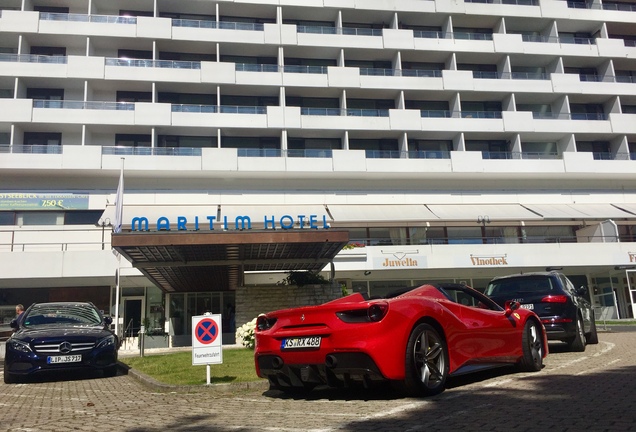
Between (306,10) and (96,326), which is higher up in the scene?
(306,10)

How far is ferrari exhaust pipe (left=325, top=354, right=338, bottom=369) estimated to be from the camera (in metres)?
5.66

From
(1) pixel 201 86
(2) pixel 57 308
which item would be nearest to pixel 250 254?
(2) pixel 57 308

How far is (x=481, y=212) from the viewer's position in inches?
1398

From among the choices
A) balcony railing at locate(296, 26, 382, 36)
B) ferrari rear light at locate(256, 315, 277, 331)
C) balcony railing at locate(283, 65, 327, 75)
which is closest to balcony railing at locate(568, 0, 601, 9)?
balcony railing at locate(296, 26, 382, 36)

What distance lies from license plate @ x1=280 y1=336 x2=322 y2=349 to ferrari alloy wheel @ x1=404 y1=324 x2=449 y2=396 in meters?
0.95

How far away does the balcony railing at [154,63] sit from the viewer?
113 feet

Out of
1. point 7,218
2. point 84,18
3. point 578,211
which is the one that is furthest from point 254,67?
point 578,211

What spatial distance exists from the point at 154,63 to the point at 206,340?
30.2m

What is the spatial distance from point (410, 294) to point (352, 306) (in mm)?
893

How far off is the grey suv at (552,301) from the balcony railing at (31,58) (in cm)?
3189

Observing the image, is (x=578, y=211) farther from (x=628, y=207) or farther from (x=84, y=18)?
(x=84, y=18)

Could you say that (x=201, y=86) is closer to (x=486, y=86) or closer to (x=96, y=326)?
(x=486, y=86)

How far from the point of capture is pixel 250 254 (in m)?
18.7

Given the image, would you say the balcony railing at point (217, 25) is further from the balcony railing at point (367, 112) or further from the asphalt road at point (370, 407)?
the asphalt road at point (370, 407)
